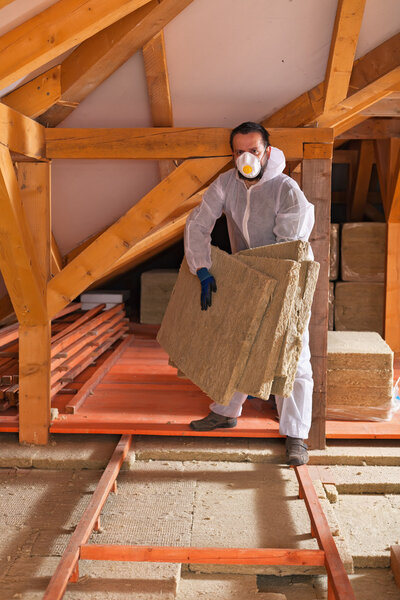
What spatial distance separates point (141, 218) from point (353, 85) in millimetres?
1349

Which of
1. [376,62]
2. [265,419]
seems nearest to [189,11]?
[376,62]

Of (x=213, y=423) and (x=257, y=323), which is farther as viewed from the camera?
(x=213, y=423)

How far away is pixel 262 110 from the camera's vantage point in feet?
11.1

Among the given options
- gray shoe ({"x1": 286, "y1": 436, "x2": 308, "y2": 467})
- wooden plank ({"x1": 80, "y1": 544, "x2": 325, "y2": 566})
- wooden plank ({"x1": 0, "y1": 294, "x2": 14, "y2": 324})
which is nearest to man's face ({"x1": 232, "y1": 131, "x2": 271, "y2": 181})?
gray shoe ({"x1": 286, "y1": 436, "x2": 308, "y2": 467})

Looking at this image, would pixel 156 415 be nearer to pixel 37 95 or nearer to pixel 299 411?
pixel 299 411

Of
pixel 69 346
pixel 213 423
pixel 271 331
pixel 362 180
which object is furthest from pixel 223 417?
pixel 362 180

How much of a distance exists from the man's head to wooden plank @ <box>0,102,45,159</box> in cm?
101

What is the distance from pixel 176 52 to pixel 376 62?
106 cm

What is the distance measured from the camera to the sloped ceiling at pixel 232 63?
2.94 m

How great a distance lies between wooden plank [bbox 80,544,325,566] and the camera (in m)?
2.25

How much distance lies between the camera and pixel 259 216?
120 inches

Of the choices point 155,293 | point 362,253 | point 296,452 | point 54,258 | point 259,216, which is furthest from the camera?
point 155,293

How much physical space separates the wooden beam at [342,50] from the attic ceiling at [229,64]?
54mm

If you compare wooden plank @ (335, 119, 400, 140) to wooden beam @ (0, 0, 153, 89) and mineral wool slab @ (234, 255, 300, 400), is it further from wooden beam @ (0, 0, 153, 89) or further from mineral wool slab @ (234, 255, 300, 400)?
wooden beam @ (0, 0, 153, 89)
